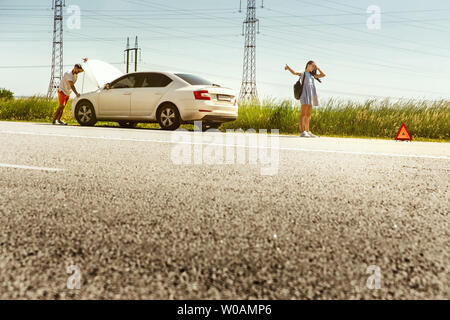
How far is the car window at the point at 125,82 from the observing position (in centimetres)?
1381

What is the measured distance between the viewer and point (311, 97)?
437 inches

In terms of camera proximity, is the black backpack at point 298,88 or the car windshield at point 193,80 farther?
the car windshield at point 193,80

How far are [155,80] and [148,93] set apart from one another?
456mm

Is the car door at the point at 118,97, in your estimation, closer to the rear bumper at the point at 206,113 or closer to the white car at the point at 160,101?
the white car at the point at 160,101

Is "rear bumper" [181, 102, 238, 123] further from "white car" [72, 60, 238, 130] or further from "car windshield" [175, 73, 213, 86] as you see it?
"car windshield" [175, 73, 213, 86]

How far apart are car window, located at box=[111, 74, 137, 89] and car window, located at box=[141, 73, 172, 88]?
365 mm

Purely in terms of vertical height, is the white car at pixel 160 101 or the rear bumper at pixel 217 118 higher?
the white car at pixel 160 101

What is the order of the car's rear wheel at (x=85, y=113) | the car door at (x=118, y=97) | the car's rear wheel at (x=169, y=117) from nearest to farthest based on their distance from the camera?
the car's rear wheel at (x=169, y=117) < the car door at (x=118, y=97) < the car's rear wheel at (x=85, y=113)

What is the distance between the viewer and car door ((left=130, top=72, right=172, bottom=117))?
13118mm

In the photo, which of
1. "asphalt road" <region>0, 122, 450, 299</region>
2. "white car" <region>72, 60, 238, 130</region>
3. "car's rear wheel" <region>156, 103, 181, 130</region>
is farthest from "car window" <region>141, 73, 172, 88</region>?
"asphalt road" <region>0, 122, 450, 299</region>

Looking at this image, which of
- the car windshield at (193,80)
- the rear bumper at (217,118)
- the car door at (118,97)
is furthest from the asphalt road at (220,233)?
the car door at (118,97)

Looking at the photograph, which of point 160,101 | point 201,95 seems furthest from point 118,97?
point 201,95

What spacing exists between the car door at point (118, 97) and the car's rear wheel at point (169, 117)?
123 cm

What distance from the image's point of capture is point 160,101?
1301 cm
